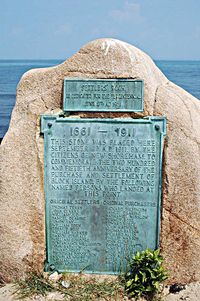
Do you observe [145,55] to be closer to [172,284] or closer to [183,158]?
[183,158]

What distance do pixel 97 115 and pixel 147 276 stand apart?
1551 millimetres

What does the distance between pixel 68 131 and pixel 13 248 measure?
4.06ft

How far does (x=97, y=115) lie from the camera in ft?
14.4

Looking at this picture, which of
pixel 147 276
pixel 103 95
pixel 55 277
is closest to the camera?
pixel 147 276

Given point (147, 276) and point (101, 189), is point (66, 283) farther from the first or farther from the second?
point (101, 189)

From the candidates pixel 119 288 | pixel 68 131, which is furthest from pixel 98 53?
pixel 119 288

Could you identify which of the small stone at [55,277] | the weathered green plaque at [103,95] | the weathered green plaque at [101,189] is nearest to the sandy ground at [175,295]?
the small stone at [55,277]

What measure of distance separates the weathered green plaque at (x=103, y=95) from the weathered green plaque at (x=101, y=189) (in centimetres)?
13

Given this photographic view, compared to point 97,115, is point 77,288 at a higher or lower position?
lower

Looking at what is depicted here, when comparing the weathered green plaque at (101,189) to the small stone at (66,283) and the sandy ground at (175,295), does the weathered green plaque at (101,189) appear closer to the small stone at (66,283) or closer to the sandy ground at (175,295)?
the small stone at (66,283)

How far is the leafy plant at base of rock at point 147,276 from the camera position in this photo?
13.8ft

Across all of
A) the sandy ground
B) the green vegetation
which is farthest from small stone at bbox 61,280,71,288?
the sandy ground

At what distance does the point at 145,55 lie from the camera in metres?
4.51

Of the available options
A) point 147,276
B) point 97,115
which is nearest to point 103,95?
point 97,115
